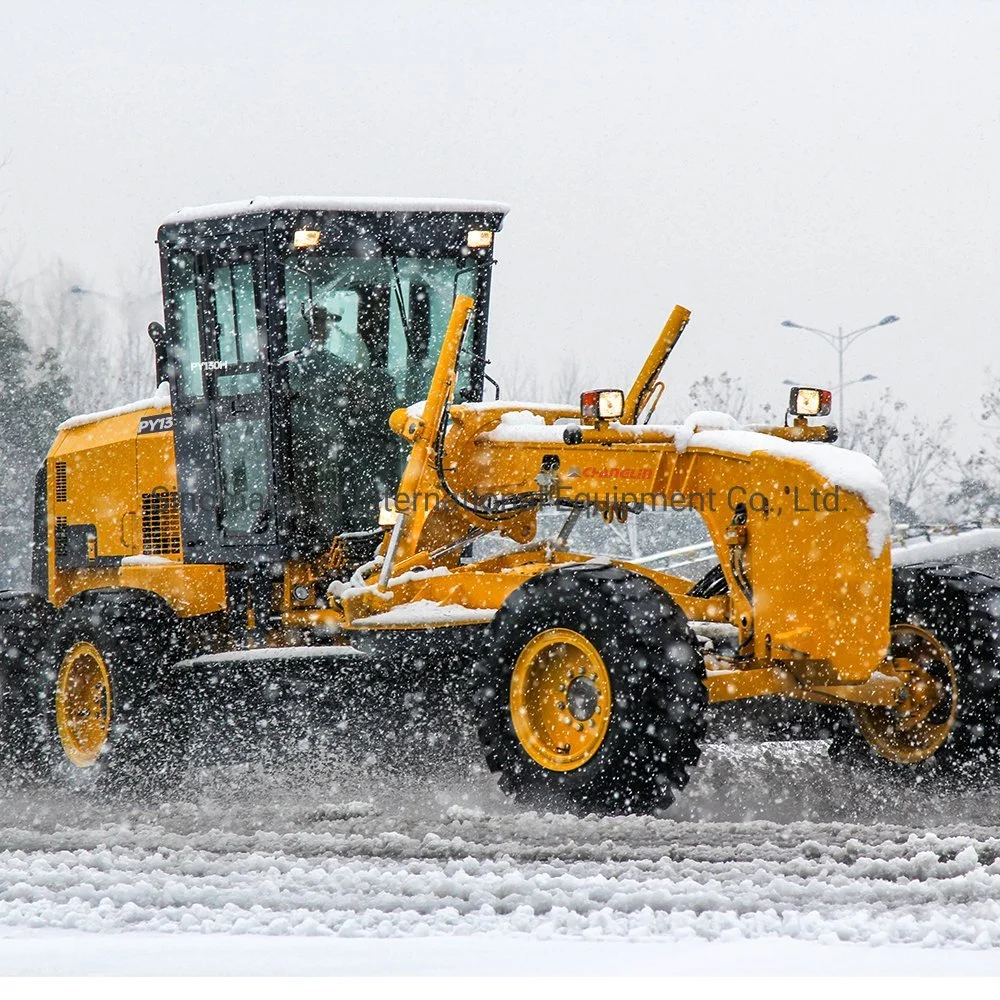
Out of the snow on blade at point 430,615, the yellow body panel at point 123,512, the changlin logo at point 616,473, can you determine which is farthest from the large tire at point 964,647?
the yellow body panel at point 123,512

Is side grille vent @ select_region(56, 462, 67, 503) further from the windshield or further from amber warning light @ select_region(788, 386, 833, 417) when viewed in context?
amber warning light @ select_region(788, 386, 833, 417)

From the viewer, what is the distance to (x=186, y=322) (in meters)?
10.9

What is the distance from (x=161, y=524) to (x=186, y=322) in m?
1.38

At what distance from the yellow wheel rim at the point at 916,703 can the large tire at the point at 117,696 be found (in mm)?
4010

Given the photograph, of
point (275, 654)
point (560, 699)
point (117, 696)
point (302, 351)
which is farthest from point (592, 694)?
point (117, 696)

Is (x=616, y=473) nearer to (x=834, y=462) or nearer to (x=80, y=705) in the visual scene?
(x=834, y=462)

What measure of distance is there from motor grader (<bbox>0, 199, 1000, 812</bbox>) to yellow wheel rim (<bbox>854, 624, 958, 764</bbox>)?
0.01m

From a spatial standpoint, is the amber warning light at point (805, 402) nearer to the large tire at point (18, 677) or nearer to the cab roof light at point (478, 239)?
the cab roof light at point (478, 239)

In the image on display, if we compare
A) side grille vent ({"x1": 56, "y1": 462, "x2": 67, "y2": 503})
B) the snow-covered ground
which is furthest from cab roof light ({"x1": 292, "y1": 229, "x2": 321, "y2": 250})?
side grille vent ({"x1": 56, "y1": 462, "x2": 67, "y2": 503})

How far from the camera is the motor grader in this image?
805 centimetres

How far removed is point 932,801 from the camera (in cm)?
881

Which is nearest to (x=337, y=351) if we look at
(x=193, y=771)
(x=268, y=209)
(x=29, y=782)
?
(x=268, y=209)

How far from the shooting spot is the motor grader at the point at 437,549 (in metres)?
8.05

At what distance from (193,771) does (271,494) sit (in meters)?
1.68
